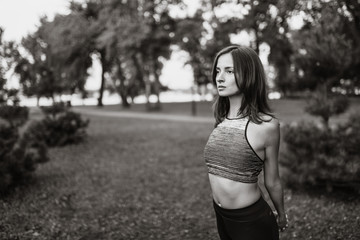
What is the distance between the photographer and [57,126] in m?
14.2

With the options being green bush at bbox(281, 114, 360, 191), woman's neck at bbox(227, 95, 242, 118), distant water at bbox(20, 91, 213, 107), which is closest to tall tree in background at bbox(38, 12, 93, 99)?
distant water at bbox(20, 91, 213, 107)

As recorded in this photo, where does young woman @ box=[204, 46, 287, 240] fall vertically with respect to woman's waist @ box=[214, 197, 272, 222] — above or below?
above

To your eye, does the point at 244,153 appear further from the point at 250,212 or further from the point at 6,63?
the point at 6,63

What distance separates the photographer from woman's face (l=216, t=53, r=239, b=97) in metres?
2.40

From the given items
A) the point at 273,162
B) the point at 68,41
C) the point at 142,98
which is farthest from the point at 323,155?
the point at 142,98

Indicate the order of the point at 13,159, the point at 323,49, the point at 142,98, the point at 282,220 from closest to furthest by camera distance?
the point at 282,220 → the point at 323,49 → the point at 13,159 → the point at 142,98

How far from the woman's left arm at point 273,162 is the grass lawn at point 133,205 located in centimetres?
301

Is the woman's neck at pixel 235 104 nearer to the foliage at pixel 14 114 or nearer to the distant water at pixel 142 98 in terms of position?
the foliage at pixel 14 114

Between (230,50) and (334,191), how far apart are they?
18.5 feet

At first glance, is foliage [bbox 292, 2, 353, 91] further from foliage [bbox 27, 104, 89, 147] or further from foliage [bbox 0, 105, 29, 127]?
foliage [bbox 27, 104, 89, 147]

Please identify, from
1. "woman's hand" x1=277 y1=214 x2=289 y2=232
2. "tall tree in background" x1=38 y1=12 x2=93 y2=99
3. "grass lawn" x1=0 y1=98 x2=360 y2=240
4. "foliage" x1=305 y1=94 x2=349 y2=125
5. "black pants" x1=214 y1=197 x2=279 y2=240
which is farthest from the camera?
"tall tree in background" x1=38 y1=12 x2=93 y2=99

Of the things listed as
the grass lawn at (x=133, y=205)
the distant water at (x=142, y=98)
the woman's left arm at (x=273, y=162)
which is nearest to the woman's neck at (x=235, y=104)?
the woman's left arm at (x=273, y=162)

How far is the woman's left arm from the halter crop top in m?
0.06

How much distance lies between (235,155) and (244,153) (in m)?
0.06
